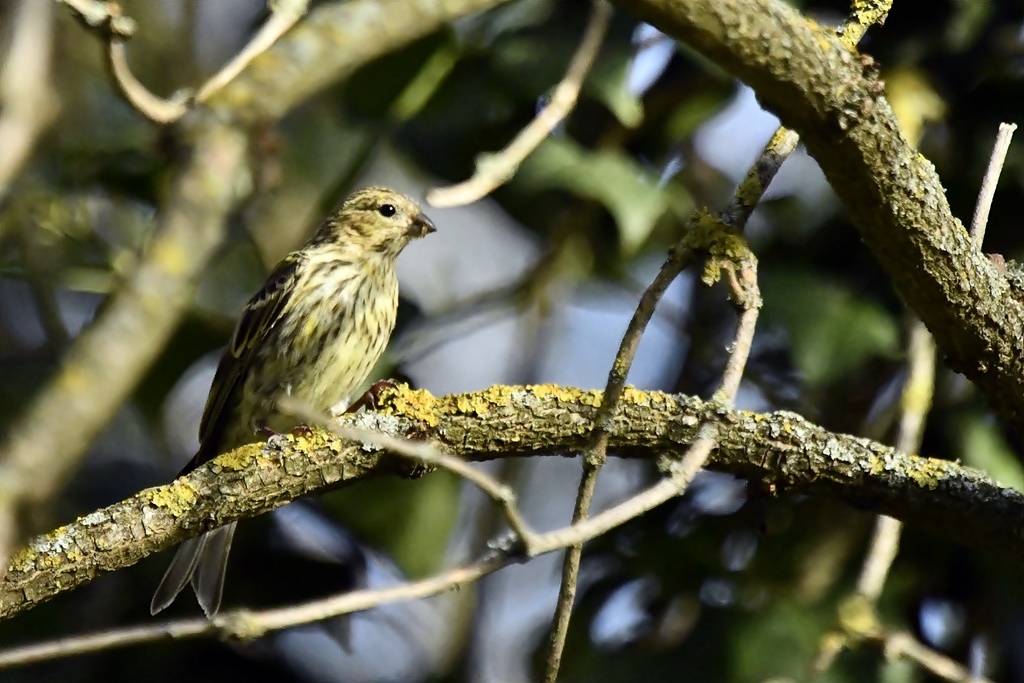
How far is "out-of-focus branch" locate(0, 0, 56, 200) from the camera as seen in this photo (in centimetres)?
146

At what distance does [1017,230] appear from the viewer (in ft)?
15.0

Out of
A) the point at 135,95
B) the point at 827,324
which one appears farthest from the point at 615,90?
the point at 135,95

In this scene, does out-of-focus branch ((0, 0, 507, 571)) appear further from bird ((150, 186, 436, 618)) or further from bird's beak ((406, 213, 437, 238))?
bird's beak ((406, 213, 437, 238))

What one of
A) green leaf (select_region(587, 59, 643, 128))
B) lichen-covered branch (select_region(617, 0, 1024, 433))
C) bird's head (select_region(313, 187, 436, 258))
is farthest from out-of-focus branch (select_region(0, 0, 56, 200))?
bird's head (select_region(313, 187, 436, 258))

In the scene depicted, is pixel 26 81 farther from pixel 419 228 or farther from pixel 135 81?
pixel 419 228

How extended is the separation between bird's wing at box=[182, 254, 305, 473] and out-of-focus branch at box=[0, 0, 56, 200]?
3184 millimetres

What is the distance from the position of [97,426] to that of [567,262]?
158 inches

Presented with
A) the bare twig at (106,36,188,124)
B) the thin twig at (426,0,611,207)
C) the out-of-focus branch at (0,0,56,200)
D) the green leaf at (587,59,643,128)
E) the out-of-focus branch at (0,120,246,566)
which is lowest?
the out-of-focus branch at (0,120,246,566)

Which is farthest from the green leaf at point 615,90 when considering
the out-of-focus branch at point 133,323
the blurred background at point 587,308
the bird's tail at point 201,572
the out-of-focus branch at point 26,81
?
the out-of-focus branch at point 26,81

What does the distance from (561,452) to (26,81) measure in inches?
80.1

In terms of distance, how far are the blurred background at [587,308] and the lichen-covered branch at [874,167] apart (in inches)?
46.5

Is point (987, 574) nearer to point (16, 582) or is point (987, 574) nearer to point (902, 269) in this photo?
point (902, 269)

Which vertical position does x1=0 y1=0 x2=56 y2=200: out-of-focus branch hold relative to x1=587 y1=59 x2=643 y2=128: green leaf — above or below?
below

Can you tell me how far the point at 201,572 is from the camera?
179 inches
